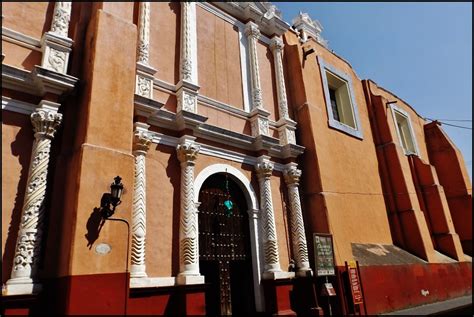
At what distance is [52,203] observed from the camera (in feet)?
17.0

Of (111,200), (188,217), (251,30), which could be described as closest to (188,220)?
A: (188,217)

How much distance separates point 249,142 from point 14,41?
5024 mm

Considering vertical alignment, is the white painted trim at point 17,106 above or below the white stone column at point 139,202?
above

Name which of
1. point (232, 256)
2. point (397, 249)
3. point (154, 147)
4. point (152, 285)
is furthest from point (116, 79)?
point (397, 249)

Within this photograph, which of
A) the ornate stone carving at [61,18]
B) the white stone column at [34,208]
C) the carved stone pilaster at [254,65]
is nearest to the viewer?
the white stone column at [34,208]

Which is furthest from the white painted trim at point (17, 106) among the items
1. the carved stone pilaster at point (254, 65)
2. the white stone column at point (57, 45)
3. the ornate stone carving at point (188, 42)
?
the carved stone pilaster at point (254, 65)

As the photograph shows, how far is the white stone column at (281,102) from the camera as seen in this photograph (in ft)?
30.4

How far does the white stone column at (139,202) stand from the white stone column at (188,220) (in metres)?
0.75

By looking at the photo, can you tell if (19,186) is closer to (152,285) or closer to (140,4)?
(152,285)

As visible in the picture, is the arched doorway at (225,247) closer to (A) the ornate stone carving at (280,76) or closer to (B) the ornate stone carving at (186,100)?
(B) the ornate stone carving at (186,100)

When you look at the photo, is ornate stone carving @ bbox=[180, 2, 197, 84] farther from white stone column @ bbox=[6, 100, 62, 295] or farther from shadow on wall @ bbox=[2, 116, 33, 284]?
shadow on wall @ bbox=[2, 116, 33, 284]

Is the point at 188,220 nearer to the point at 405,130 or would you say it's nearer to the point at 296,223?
the point at 296,223

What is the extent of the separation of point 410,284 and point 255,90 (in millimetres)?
6871

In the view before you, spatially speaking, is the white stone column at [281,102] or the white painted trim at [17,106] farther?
the white stone column at [281,102]
